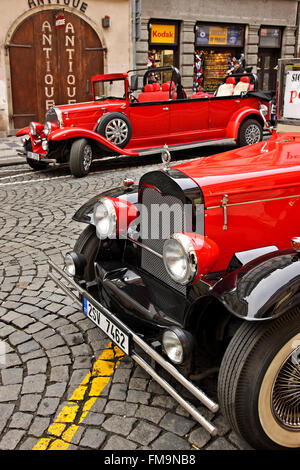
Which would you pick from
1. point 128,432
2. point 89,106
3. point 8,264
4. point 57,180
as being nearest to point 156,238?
point 128,432

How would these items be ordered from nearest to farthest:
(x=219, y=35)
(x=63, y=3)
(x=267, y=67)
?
(x=63, y=3), (x=219, y=35), (x=267, y=67)

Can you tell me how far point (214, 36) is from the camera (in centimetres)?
1688

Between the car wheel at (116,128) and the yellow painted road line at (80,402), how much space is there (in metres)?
5.96

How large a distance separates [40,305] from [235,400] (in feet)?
6.82

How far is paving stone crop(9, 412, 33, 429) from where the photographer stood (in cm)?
238

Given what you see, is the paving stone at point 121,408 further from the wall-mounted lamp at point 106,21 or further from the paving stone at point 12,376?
the wall-mounted lamp at point 106,21

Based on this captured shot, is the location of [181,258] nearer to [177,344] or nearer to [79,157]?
[177,344]

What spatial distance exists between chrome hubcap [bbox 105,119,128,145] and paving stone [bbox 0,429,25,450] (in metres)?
6.76

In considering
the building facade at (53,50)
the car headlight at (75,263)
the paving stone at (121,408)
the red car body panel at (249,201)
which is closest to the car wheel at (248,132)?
the building facade at (53,50)

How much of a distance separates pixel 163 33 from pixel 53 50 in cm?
453

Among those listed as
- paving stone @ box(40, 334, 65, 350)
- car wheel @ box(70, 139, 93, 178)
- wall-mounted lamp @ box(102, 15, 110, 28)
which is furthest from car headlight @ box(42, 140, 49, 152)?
wall-mounted lamp @ box(102, 15, 110, 28)

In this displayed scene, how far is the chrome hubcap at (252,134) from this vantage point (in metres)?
10.1

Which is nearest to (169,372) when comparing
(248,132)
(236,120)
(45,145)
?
(45,145)
